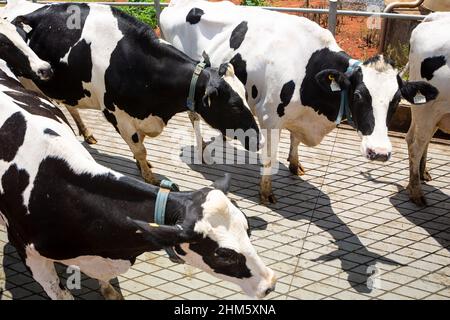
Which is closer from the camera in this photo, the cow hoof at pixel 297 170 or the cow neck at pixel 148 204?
Answer: the cow neck at pixel 148 204

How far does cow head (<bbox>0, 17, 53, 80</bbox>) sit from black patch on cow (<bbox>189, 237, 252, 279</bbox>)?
3.48 metres

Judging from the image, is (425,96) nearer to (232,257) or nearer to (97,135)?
(232,257)

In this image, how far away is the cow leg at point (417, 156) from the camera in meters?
6.34

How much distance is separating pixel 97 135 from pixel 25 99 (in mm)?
3373

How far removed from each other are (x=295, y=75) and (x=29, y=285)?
3.33 m

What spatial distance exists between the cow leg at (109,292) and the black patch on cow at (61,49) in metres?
2.67

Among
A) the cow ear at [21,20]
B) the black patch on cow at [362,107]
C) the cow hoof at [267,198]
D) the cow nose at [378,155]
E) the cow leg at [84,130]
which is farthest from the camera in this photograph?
the cow leg at [84,130]

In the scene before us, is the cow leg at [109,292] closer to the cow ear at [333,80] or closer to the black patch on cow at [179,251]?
the black patch on cow at [179,251]

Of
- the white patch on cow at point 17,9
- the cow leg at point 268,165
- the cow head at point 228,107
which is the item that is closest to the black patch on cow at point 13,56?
the white patch on cow at point 17,9

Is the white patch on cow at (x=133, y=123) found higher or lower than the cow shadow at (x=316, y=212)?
higher

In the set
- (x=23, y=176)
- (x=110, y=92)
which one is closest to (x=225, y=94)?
(x=110, y=92)

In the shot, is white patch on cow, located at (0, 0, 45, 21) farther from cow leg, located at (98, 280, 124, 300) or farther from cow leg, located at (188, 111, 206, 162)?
cow leg, located at (98, 280, 124, 300)

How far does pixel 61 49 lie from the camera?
6762 mm

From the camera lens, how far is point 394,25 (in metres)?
10.4
